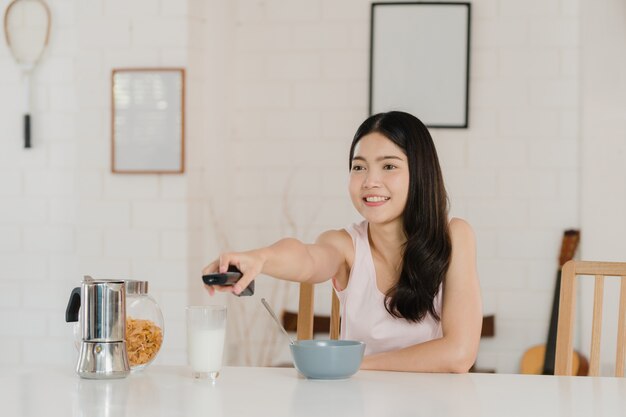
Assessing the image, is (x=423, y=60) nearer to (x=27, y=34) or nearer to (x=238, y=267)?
(x=27, y=34)

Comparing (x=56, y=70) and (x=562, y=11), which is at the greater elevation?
(x=562, y=11)

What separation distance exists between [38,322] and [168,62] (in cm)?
118

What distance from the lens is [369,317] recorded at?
2.33 metres

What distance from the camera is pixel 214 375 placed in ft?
6.05

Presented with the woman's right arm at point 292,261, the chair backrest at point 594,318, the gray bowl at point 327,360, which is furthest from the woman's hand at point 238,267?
the chair backrest at point 594,318

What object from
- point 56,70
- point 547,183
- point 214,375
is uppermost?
point 56,70

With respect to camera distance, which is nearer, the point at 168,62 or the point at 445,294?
the point at 445,294

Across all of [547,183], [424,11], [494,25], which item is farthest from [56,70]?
[547,183]

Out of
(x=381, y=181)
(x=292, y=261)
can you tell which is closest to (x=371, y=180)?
(x=381, y=181)

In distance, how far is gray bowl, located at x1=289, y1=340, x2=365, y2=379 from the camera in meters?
1.83

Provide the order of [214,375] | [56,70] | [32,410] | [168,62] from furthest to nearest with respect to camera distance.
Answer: [56,70] < [168,62] < [214,375] < [32,410]

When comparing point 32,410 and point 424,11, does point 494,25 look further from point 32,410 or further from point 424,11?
point 32,410

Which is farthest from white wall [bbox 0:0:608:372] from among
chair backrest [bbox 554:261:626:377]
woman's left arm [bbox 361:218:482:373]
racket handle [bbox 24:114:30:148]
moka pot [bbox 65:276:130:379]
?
moka pot [bbox 65:276:130:379]

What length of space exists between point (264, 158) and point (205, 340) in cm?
208
